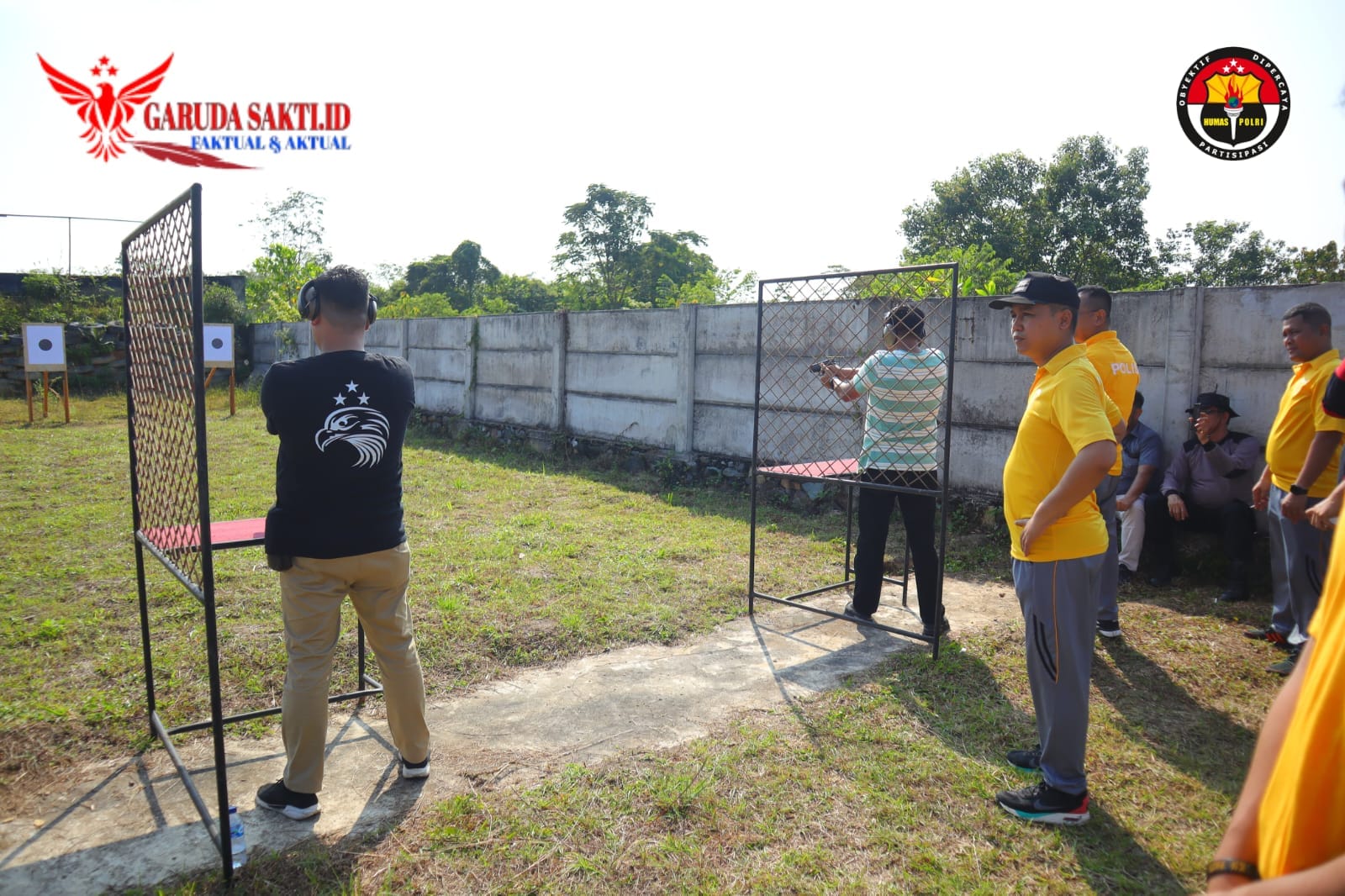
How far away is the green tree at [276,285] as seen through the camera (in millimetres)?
21641

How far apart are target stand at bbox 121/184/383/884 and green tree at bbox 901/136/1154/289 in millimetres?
25684

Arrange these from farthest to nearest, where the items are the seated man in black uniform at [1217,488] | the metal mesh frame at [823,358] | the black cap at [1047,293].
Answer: the metal mesh frame at [823,358], the seated man in black uniform at [1217,488], the black cap at [1047,293]

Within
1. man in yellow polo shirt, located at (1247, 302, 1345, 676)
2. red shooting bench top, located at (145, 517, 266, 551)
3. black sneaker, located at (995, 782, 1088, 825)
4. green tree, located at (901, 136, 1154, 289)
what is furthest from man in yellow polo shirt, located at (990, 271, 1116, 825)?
green tree, located at (901, 136, 1154, 289)

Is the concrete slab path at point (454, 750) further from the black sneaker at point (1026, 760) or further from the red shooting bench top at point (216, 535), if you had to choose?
the black sneaker at point (1026, 760)

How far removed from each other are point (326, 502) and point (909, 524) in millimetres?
2882

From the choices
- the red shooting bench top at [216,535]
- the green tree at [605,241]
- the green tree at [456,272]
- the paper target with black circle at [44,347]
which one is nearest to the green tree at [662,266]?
the green tree at [605,241]

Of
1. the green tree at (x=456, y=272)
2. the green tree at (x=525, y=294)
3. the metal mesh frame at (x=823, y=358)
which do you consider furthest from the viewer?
the green tree at (x=456, y=272)

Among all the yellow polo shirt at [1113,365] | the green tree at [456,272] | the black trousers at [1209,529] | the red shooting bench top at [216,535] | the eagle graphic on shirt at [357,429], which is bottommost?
the black trousers at [1209,529]

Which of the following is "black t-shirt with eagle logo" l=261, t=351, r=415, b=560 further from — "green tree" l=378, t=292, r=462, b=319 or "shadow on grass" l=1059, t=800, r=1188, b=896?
"green tree" l=378, t=292, r=462, b=319

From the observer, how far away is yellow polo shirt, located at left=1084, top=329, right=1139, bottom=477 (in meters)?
3.98

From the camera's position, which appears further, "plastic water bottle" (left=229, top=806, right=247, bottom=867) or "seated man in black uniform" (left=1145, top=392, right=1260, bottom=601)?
"seated man in black uniform" (left=1145, top=392, right=1260, bottom=601)

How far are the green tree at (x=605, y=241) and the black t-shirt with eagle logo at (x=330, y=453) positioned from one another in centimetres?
2713

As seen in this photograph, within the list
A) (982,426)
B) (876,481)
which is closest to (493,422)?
(982,426)

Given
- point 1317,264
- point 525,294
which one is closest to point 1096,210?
point 1317,264
